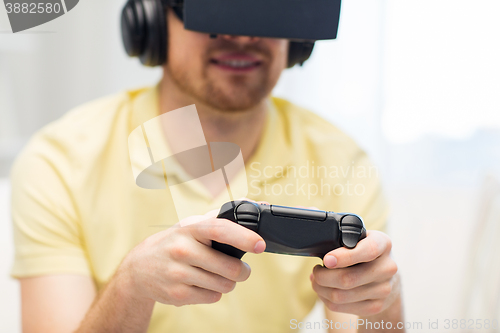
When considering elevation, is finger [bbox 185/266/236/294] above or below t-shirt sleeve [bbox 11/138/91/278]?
above

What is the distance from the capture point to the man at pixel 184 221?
0.35 meters

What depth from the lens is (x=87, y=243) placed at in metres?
0.55

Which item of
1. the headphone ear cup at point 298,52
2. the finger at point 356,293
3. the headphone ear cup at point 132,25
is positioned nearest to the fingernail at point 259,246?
the finger at point 356,293

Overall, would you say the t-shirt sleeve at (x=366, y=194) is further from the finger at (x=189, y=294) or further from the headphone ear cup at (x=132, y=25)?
the headphone ear cup at (x=132, y=25)

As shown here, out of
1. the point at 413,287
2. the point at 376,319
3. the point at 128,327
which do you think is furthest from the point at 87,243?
the point at 413,287

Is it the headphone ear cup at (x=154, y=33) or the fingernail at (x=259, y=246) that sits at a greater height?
the headphone ear cup at (x=154, y=33)

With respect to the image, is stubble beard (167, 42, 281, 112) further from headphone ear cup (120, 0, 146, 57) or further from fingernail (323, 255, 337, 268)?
fingernail (323, 255, 337, 268)

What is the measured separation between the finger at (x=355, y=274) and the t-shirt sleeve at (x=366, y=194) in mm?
108

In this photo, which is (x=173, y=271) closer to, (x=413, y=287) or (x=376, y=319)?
(x=376, y=319)

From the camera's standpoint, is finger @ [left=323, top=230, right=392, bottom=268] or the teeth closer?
finger @ [left=323, top=230, right=392, bottom=268]

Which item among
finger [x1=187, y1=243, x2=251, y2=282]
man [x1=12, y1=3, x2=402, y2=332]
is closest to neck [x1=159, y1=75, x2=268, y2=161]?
man [x1=12, y1=3, x2=402, y2=332]

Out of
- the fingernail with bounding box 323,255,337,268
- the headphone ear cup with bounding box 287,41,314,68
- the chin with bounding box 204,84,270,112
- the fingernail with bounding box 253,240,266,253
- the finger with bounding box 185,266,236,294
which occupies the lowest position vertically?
the finger with bounding box 185,266,236,294

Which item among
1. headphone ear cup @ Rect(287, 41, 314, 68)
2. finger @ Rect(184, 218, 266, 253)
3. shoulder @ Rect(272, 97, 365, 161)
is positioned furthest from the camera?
shoulder @ Rect(272, 97, 365, 161)

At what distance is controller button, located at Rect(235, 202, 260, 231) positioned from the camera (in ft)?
0.97
